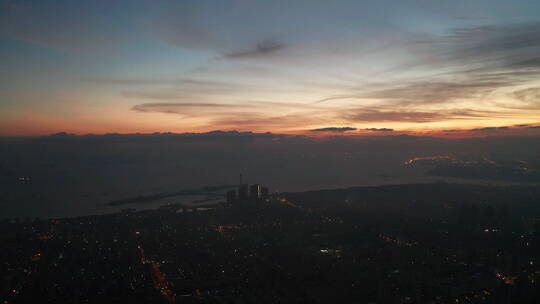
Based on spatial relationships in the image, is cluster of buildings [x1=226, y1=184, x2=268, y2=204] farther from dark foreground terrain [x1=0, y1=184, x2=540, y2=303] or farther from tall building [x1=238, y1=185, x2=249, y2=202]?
dark foreground terrain [x1=0, y1=184, x2=540, y2=303]

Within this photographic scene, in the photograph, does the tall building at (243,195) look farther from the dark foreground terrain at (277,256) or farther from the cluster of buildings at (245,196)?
the dark foreground terrain at (277,256)

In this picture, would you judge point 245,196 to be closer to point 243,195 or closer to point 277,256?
point 243,195

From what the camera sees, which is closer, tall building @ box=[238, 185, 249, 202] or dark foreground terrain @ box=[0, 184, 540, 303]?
dark foreground terrain @ box=[0, 184, 540, 303]

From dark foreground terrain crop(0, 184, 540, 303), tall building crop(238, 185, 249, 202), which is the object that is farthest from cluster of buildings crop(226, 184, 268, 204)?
dark foreground terrain crop(0, 184, 540, 303)

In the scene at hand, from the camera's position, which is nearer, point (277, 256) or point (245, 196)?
point (277, 256)

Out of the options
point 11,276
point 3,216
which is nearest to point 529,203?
point 11,276

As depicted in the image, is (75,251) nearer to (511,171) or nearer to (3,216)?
(3,216)

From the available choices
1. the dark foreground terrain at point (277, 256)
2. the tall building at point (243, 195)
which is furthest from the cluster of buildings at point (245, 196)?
the dark foreground terrain at point (277, 256)

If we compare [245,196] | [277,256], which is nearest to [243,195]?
[245,196]
